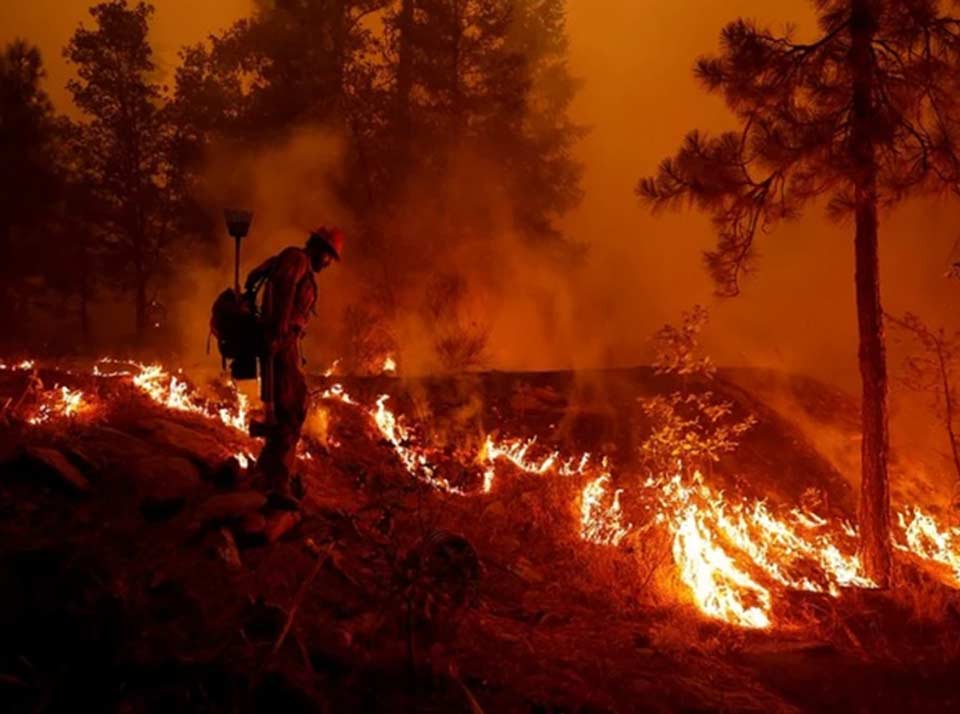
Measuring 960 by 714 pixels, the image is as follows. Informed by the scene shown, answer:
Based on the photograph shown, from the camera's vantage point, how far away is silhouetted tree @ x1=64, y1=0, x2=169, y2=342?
1995 centimetres

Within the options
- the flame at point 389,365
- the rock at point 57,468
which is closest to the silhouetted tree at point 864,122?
the rock at point 57,468

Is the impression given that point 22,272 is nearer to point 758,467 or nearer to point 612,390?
point 612,390

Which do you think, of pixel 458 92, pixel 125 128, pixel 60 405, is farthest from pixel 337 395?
pixel 125 128

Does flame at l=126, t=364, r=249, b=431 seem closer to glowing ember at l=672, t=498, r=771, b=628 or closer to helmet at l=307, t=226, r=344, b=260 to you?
helmet at l=307, t=226, r=344, b=260

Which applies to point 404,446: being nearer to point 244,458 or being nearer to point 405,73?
point 244,458

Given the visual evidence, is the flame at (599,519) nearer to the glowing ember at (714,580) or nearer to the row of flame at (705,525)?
the row of flame at (705,525)

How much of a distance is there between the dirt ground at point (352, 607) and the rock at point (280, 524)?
16 millimetres

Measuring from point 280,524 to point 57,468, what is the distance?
5.21ft

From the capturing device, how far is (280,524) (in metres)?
5.50

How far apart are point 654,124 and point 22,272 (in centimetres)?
1852

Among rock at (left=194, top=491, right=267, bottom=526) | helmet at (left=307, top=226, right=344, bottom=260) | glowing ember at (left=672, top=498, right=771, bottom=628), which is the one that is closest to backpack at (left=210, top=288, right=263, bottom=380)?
helmet at (left=307, top=226, right=344, bottom=260)

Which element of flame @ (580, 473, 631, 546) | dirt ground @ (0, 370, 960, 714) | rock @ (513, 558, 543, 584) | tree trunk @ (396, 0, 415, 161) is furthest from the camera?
tree trunk @ (396, 0, 415, 161)

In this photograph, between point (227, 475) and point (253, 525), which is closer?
point (253, 525)

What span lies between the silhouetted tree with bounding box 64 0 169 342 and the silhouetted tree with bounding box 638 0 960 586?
16546 millimetres
